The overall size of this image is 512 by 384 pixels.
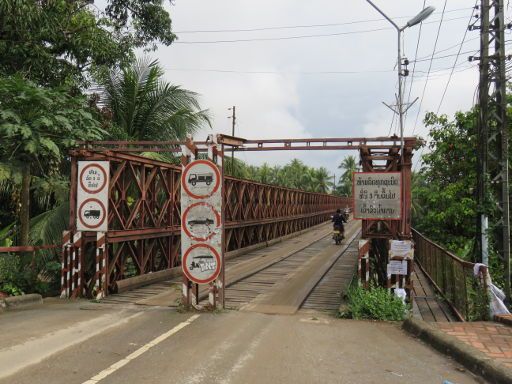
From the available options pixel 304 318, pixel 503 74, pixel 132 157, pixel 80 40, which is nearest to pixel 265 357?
pixel 304 318

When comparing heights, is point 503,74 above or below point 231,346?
above

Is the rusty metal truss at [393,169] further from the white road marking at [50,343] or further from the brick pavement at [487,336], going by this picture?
the white road marking at [50,343]

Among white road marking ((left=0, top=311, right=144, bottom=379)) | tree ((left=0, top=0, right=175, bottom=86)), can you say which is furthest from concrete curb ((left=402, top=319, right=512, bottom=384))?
tree ((left=0, top=0, right=175, bottom=86))

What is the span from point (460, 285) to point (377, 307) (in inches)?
67.2

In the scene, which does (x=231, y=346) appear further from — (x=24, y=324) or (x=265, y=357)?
(x=24, y=324)

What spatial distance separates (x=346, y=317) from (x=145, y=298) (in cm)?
398

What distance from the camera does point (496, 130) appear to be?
10.9 meters

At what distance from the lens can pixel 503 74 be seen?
1068 cm

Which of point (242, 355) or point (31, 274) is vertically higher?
point (31, 274)

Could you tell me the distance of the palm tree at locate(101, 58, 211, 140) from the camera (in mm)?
15523

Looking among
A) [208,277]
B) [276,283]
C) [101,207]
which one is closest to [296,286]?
[276,283]

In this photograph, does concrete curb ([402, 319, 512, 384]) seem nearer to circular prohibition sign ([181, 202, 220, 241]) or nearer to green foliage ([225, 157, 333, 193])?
circular prohibition sign ([181, 202, 220, 241])

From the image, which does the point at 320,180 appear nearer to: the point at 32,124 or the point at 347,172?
the point at 347,172

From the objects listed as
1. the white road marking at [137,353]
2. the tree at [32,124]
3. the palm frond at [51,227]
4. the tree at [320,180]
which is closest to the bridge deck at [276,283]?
the white road marking at [137,353]
